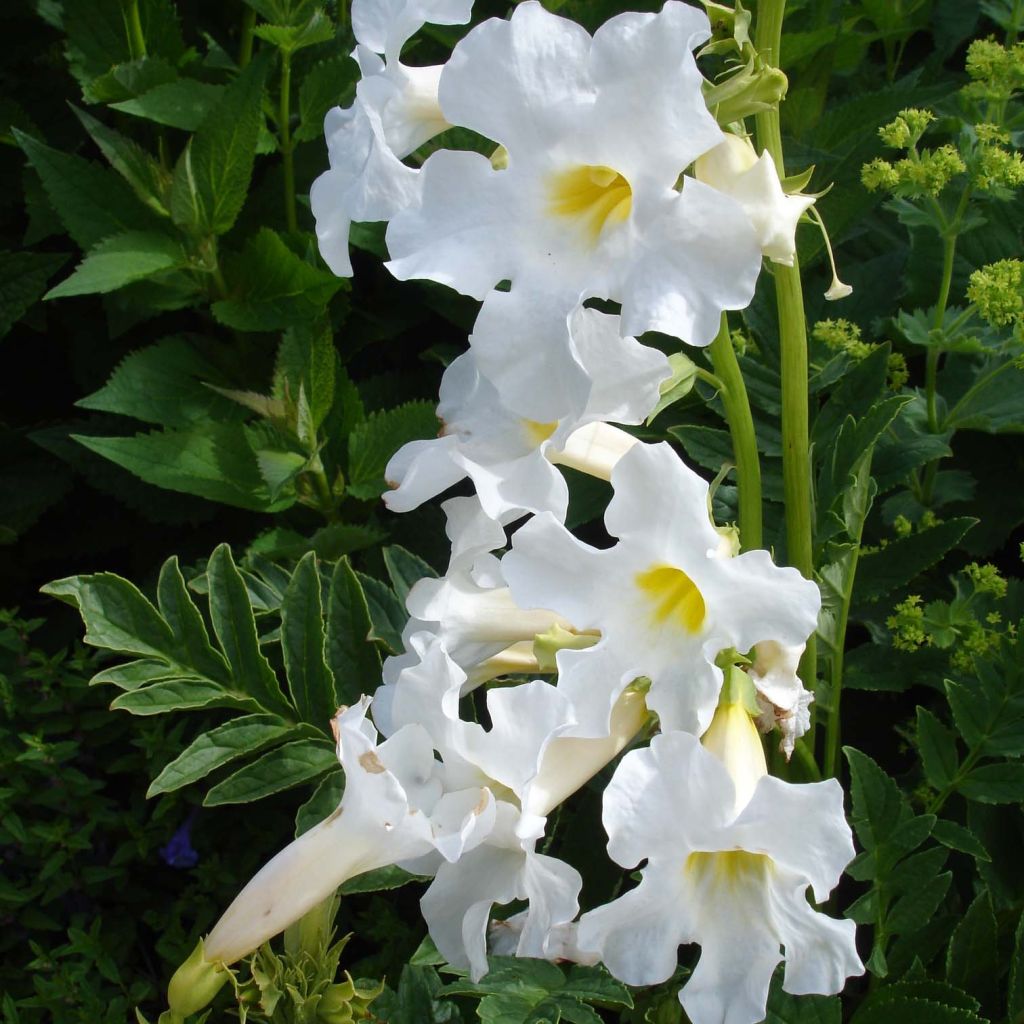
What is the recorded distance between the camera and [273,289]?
4.47 feet

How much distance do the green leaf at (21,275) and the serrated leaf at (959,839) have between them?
1184 mm

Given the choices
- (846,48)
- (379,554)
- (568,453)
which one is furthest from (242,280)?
(846,48)

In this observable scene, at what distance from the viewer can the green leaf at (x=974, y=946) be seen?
1.00m

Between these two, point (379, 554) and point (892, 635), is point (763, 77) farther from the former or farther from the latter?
point (379, 554)

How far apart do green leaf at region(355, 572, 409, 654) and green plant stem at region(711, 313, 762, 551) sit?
390 millimetres

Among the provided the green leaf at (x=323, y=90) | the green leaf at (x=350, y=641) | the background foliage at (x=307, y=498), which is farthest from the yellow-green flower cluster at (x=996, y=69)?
the green leaf at (x=350, y=641)

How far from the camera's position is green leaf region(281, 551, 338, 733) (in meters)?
1.09

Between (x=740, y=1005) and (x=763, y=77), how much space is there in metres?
0.56

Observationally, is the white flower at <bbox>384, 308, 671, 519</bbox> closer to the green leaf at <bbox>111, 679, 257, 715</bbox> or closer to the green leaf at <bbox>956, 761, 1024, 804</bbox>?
the green leaf at <bbox>111, 679, 257, 715</bbox>

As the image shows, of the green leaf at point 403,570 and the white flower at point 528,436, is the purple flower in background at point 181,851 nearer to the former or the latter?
the green leaf at point 403,570

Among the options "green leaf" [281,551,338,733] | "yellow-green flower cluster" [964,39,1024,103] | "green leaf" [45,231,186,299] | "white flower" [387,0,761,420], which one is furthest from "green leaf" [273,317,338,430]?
"yellow-green flower cluster" [964,39,1024,103]

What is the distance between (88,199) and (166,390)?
0.79ft

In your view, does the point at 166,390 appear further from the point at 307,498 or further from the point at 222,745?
the point at 222,745

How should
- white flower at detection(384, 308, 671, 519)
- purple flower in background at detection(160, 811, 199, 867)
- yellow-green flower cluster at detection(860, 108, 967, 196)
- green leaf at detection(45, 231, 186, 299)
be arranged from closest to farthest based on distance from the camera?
1. white flower at detection(384, 308, 671, 519)
2. yellow-green flower cluster at detection(860, 108, 967, 196)
3. green leaf at detection(45, 231, 186, 299)
4. purple flower in background at detection(160, 811, 199, 867)
